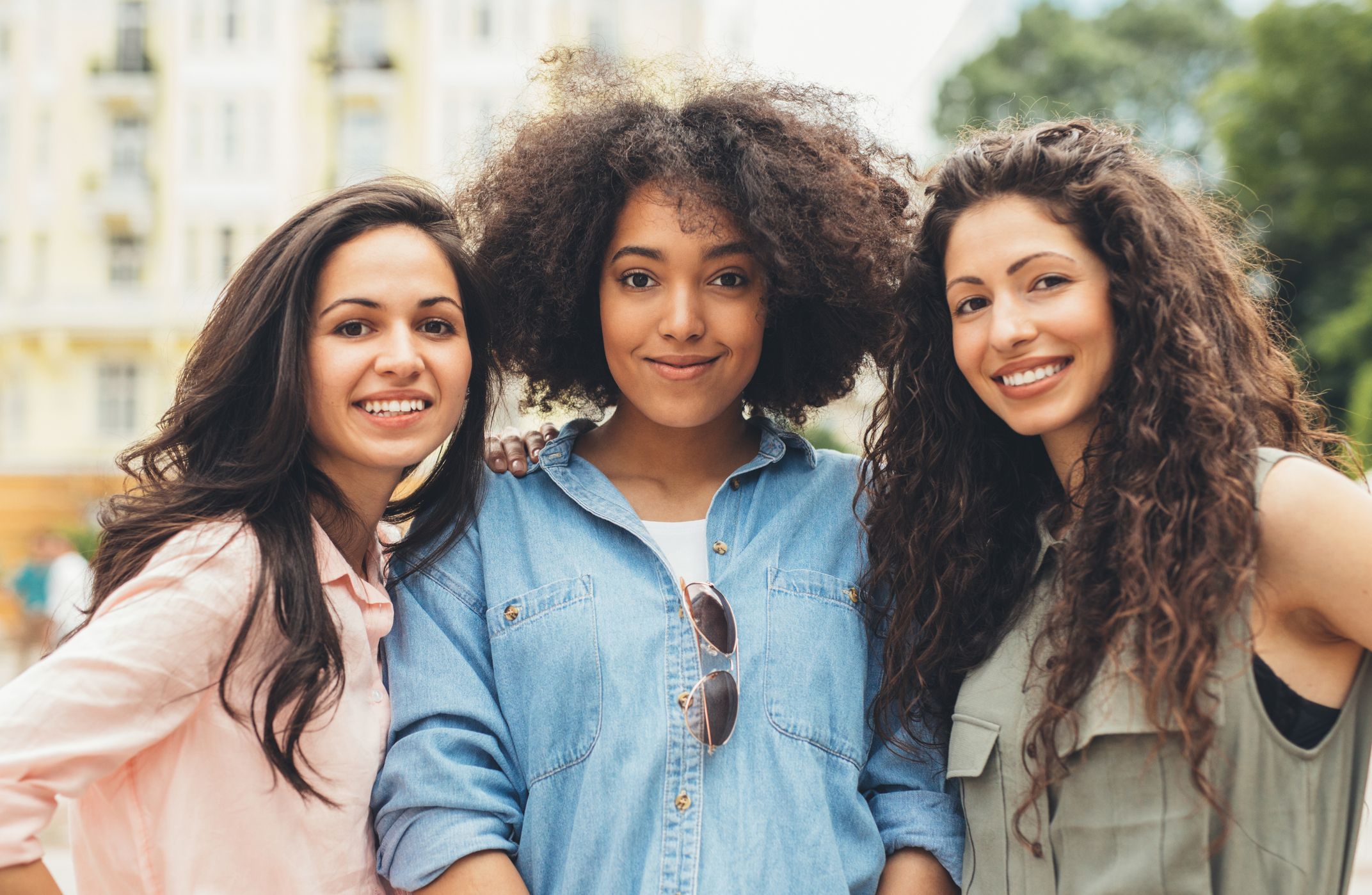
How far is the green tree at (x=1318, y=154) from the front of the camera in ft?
57.7

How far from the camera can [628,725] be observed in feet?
7.90

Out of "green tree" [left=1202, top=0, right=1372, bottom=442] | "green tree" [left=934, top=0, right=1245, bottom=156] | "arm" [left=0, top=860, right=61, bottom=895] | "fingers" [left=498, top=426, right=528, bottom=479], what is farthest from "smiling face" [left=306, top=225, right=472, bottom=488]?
"green tree" [left=934, top=0, right=1245, bottom=156]

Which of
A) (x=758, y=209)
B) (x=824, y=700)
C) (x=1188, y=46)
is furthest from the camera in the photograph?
(x=1188, y=46)

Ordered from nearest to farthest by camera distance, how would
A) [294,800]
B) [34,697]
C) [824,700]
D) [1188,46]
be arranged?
1. [34,697]
2. [294,800]
3. [824,700]
4. [1188,46]

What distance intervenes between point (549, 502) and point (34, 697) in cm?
109

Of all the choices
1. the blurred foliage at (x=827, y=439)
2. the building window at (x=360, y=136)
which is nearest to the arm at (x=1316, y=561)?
the blurred foliage at (x=827, y=439)

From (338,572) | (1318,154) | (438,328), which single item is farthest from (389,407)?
(1318,154)

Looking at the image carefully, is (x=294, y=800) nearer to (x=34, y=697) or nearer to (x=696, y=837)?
(x=34, y=697)

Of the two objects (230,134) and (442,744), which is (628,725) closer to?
(442,744)

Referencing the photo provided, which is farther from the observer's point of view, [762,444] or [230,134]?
[230,134]

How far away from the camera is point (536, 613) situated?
98.8 inches

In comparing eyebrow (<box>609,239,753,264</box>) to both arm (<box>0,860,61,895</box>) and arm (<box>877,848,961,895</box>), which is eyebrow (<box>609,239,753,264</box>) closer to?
arm (<box>877,848,961,895</box>)

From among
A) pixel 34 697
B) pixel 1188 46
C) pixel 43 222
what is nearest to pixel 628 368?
pixel 34 697

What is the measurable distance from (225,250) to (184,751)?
23.3m
